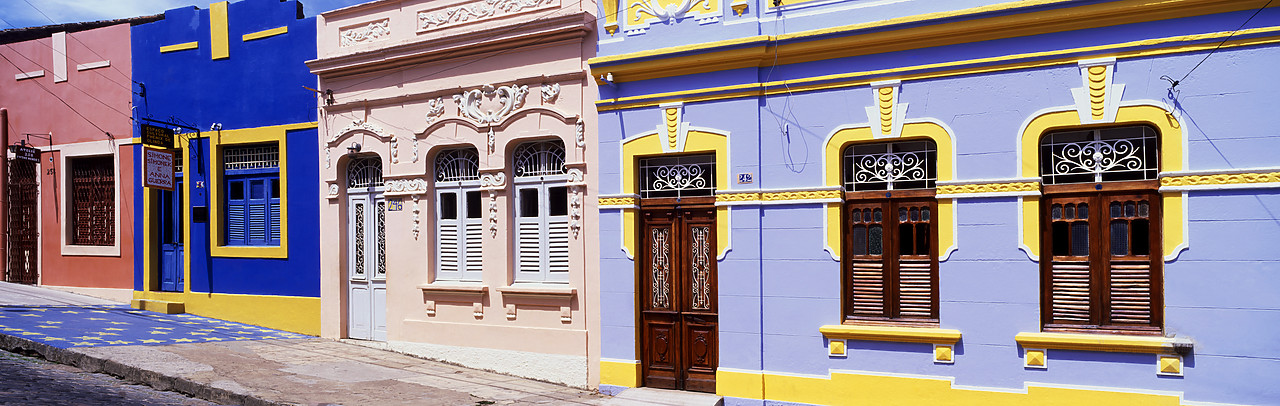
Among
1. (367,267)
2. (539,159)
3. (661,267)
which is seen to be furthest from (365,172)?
(661,267)

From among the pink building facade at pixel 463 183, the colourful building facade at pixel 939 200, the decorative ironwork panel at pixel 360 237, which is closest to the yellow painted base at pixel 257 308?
the pink building facade at pixel 463 183

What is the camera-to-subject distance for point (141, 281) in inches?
523

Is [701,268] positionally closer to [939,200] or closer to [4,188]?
[939,200]

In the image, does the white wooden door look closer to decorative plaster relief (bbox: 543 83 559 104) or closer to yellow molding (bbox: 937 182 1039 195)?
decorative plaster relief (bbox: 543 83 559 104)

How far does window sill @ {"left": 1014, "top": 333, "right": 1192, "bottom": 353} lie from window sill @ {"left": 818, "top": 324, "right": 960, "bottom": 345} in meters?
0.57

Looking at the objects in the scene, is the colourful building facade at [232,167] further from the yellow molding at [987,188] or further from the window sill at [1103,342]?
the window sill at [1103,342]

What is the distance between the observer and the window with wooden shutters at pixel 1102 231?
7.00 meters

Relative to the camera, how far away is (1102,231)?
715 cm

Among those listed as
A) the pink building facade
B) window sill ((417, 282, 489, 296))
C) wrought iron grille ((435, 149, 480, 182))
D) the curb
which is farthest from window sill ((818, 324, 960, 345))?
the curb

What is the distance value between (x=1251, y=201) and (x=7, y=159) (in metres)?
17.6

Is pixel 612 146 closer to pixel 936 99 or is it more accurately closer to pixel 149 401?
pixel 936 99

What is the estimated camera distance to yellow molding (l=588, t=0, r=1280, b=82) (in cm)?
685

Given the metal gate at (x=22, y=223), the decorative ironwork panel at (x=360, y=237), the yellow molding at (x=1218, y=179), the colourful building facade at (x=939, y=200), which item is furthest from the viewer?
the metal gate at (x=22, y=223)

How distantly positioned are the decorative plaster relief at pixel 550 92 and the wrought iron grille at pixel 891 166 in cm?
339
